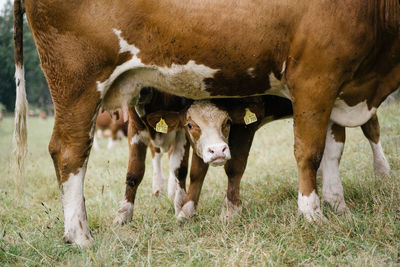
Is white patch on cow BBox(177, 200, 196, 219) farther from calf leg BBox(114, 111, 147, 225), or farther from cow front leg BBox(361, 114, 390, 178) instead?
cow front leg BBox(361, 114, 390, 178)

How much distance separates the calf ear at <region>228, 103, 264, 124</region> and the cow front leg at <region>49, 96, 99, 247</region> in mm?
1551

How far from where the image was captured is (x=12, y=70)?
95.6ft

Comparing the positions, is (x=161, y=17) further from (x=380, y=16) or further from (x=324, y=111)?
(x=380, y=16)

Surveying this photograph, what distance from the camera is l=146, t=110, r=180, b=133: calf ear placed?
432 cm

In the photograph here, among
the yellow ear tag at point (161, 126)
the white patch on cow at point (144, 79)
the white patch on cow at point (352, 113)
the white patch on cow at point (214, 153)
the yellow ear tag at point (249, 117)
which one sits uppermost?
the white patch on cow at point (144, 79)

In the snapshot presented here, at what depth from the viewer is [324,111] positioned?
3.38 m

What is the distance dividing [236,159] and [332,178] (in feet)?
3.36

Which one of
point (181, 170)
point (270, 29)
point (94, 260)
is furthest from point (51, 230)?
point (270, 29)

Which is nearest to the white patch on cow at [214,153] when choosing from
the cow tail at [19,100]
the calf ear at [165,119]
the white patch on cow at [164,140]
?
the calf ear at [165,119]

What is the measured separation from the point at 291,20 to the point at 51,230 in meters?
2.92

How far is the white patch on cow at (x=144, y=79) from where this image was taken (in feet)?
10.7

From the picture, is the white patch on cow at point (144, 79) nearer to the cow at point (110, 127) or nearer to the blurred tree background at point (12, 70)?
the cow at point (110, 127)

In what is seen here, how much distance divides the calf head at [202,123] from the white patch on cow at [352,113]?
1.10 m

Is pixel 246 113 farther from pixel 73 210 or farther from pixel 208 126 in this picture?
pixel 73 210
